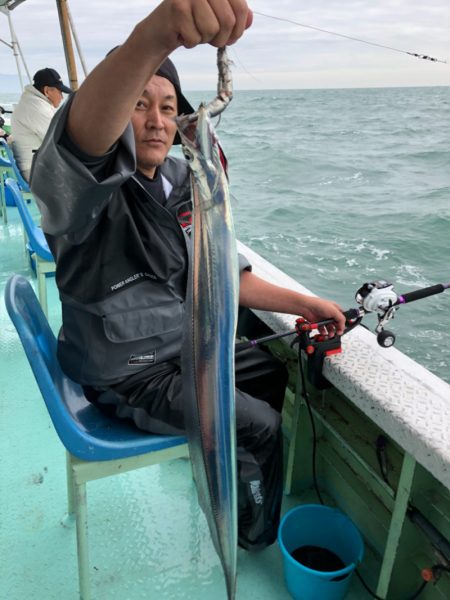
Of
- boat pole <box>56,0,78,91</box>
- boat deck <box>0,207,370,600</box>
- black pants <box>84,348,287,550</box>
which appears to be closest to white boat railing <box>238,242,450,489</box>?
black pants <box>84,348,287,550</box>

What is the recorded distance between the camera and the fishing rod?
6.21 ft

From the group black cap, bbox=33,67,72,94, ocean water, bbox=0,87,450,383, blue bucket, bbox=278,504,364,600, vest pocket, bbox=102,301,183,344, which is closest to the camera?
vest pocket, bbox=102,301,183,344

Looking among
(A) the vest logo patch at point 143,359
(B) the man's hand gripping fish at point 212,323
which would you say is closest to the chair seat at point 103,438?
(A) the vest logo patch at point 143,359

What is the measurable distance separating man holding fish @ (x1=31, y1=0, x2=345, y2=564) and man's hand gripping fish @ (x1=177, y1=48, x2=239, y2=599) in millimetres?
270

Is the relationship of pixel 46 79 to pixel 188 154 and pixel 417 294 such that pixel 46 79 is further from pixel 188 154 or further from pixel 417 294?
pixel 188 154

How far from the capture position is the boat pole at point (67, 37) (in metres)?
4.23

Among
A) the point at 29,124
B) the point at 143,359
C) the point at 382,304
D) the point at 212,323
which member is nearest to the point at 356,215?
the point at 29,124

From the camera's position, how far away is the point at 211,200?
92 centimetres

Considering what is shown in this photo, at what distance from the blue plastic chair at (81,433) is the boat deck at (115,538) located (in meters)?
0.30

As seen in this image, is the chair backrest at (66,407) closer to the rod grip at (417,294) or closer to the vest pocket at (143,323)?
the vest pocket at (143,323)

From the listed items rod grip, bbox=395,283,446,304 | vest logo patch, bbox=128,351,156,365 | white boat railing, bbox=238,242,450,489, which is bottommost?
white boat railing, bbox=238,242,450,489

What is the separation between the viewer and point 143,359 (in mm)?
1717

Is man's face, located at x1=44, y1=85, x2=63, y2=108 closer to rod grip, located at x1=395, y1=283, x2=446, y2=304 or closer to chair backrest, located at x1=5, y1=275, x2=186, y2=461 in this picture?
chair backrest, located at x1=5, y1=275, x2=186, y2=461

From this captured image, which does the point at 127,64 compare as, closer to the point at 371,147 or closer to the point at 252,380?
the point at 252,380
